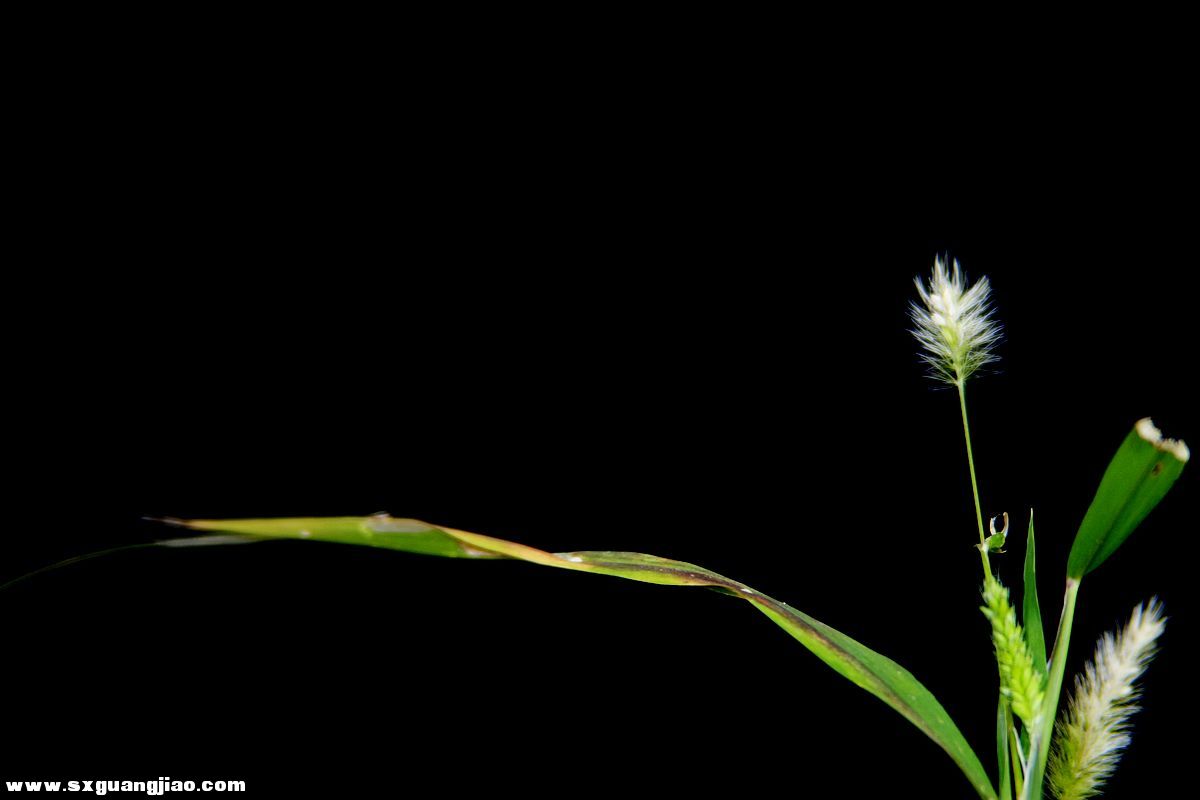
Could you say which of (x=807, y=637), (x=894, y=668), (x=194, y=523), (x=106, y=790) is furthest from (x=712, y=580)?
(x=106, y=790)

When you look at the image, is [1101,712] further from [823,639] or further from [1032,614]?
[823,639]

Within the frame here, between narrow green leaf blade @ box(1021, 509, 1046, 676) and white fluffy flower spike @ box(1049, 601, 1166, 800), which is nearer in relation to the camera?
white fluffy flower spike @ box(1049, 601, 1166, 800)

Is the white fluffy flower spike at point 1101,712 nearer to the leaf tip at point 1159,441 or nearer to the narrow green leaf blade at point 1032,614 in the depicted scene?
the narrow green leaf blade at point 1032,614

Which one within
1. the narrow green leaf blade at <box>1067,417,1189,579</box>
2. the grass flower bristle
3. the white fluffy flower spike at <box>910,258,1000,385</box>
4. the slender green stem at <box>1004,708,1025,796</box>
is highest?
the white fluffy flower spike at <box>910,258,1000,385</box>

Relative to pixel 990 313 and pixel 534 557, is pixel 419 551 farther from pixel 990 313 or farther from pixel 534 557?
pixel 990 313

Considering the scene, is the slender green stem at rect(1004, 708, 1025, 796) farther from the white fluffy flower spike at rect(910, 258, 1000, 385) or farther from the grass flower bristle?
the white fluffy flower spike at rect(910, 258, 1000, 385)

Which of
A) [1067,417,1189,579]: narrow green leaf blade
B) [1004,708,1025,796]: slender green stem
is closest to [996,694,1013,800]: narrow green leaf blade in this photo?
[1004,708,1025,796]: slender green stem
